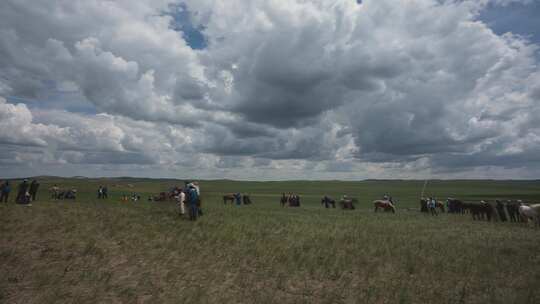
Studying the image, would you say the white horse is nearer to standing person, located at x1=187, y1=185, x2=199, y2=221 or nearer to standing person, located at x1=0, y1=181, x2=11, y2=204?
standing person, located at x1=187, y1=185, x2=199, y2=221

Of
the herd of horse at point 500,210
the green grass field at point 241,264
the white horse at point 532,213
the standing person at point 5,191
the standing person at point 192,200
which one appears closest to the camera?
the green grass field at point 241,264

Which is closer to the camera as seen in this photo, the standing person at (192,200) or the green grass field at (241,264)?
the green grass field at (241,264)

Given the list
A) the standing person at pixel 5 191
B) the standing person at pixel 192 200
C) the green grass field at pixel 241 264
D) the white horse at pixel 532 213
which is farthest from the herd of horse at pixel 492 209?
the standing person at pixel 5 191

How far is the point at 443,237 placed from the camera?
15609 millimetres

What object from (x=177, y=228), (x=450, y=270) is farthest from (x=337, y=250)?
(x=177, y=228)

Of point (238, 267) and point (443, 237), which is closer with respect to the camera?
point (238, 267)

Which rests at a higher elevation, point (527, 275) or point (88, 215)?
point (88, 215)

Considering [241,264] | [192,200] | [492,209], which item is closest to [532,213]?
[492,209]

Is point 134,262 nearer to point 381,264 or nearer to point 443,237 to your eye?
point 381,264

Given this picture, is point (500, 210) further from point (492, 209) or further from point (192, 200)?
point (192, 200)

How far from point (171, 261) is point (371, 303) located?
6.35 meters

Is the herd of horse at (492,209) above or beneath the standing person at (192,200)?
beneath

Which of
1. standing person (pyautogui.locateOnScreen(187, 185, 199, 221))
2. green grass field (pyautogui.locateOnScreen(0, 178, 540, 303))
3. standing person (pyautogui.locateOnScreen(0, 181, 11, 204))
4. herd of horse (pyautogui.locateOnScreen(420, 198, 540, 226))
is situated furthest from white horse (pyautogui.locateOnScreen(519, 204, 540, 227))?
standing person (pyautogui.locateOnScreen(0, 181, 11, 204))

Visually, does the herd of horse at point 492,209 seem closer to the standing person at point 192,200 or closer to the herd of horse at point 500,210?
the herd of horse at point 500,210
